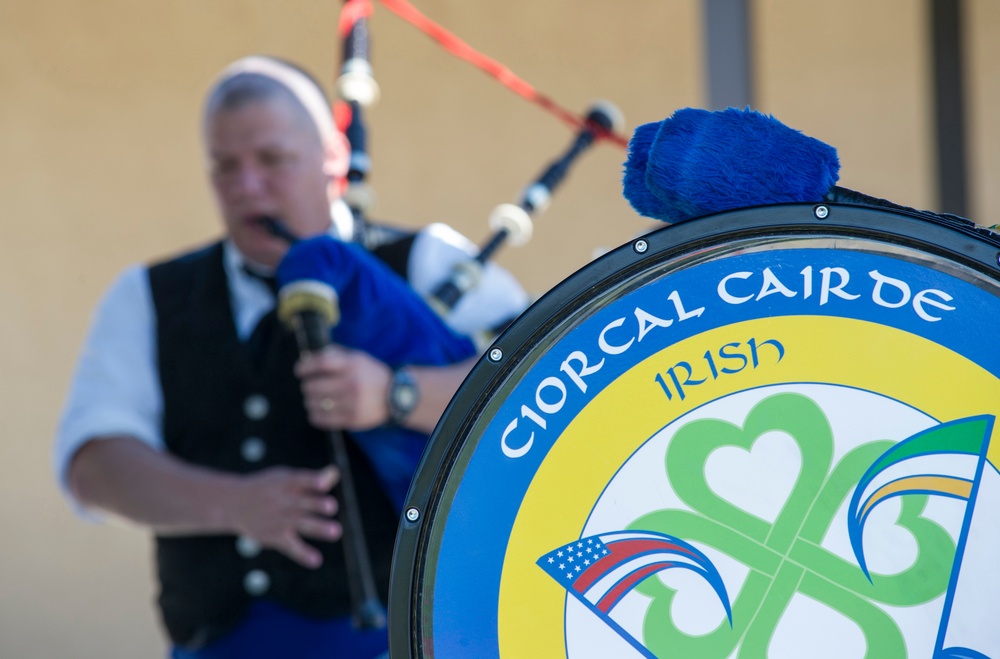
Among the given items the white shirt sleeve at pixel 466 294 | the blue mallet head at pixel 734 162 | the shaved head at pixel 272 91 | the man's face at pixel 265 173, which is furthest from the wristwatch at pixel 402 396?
the blue mallet head at pixel 734 162

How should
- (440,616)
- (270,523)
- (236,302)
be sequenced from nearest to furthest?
(440,616)
(270,523)
(236,302)

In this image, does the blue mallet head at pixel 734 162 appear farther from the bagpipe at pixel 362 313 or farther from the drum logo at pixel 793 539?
the bagpipe at pixel 362 313

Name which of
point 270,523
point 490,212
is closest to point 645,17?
point 490,212

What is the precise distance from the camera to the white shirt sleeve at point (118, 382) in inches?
62.9

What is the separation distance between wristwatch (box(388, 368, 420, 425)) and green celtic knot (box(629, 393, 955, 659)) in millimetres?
886

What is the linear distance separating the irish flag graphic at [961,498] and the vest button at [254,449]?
1128mm

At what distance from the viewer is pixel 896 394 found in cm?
55

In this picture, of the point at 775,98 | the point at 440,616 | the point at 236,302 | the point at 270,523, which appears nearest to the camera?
the point at 440,616

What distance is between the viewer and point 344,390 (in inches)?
54.0

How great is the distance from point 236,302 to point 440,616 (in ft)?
3.94

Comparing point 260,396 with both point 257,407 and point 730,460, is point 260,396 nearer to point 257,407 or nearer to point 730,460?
point 257,407

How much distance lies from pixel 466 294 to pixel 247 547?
444mm

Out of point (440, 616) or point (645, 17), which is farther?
point (645, 17)

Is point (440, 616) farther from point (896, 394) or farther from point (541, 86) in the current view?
point (541, 86)
